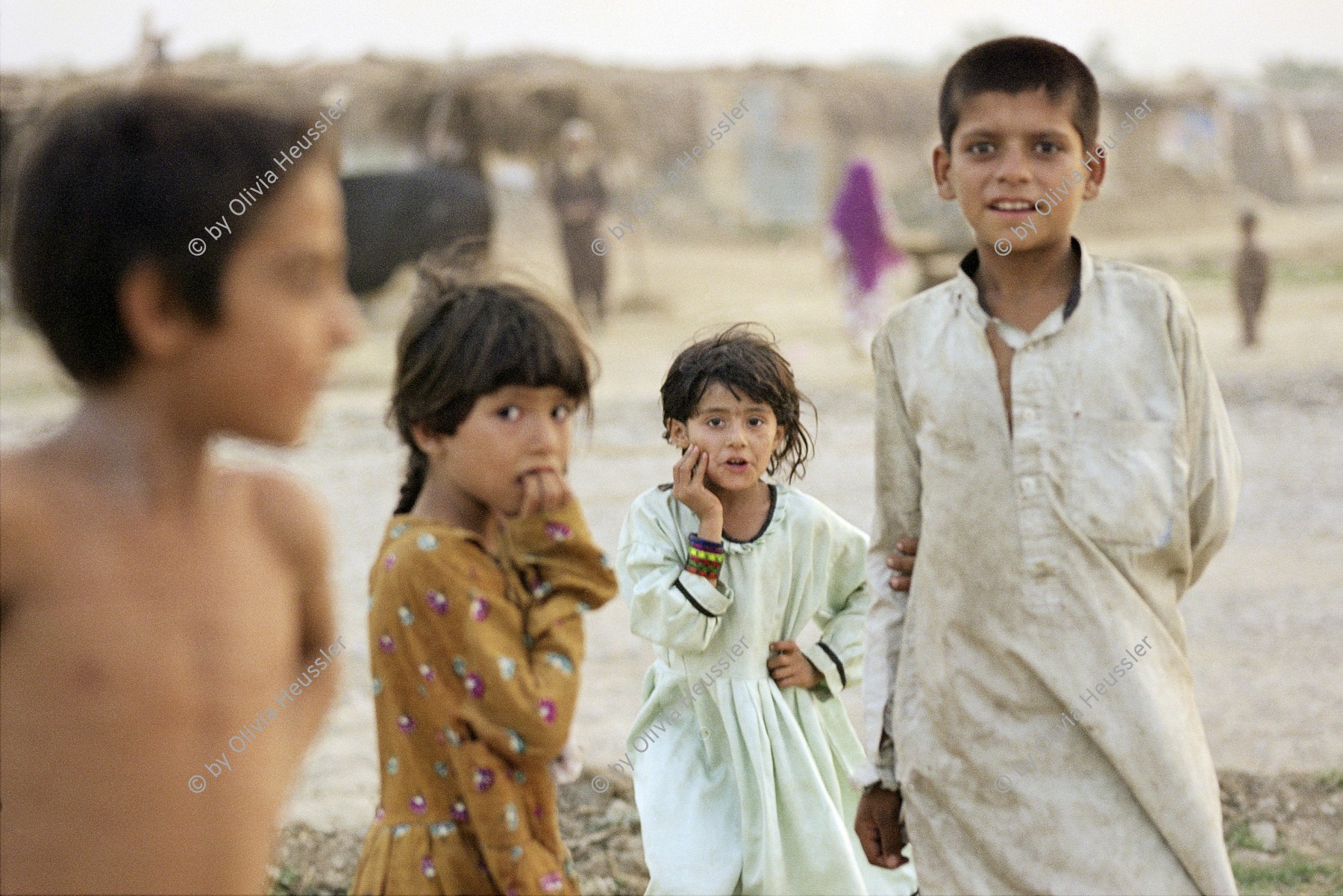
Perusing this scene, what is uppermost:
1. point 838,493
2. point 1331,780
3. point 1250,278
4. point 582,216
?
point 582,216

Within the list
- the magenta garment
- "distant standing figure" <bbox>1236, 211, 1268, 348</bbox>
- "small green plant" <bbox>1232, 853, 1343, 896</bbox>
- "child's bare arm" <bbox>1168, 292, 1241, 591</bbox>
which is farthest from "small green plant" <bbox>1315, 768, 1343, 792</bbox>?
"distant standing figure" <bbox>1236, 211, 1268, 348</bbox>

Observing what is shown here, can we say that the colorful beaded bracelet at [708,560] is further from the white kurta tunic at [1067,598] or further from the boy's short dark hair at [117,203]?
the boy's short dark hair at [117,203]

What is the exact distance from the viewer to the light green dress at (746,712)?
2.67 m

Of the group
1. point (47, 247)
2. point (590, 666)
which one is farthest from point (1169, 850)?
point (590, 666)

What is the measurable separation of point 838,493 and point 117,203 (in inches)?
273

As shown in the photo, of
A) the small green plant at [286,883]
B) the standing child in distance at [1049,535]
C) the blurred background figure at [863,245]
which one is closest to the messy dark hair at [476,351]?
the standing child in distance at [1049,535]

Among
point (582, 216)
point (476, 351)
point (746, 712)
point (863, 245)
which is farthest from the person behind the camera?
point (582, 216)

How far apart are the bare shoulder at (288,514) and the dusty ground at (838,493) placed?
24cm

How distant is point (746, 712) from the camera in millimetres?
2713

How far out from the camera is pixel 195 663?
58.4 inches

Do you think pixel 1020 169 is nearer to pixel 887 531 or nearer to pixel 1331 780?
pixel 887 531

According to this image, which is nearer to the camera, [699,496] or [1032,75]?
[1032,75]

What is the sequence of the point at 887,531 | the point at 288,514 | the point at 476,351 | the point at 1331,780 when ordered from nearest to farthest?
the point at 288,514 < the point at 476,351 < the point at 887,531 < the point at 1331,780

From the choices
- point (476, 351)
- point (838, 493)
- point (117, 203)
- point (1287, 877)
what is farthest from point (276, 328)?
point (838, 493)
